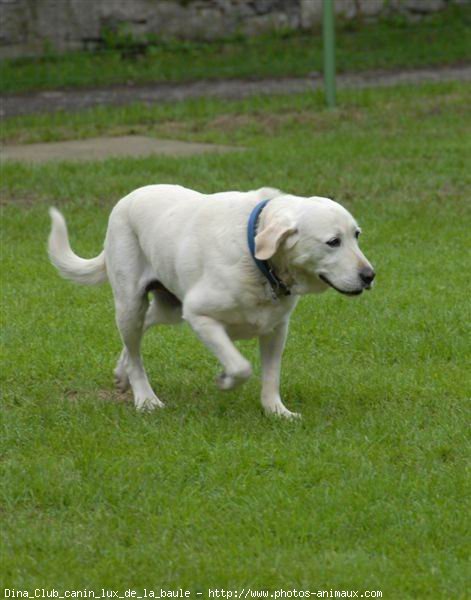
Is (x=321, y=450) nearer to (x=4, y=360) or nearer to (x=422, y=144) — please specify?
(x=4, y=360)

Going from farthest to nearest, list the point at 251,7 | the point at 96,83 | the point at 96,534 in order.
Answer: the point at 251,7, the point at 96,83, the point at 96,534

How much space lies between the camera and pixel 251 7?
1855cm

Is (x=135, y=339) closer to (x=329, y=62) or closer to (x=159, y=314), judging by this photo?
(x=159, y=314)

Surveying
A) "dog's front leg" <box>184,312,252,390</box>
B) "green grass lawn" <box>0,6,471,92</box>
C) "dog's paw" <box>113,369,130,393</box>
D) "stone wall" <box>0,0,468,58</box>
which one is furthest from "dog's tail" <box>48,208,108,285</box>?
"stone wall" <box>0,0,468,58</box>

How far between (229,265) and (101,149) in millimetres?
7497

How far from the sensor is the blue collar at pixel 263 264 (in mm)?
5477

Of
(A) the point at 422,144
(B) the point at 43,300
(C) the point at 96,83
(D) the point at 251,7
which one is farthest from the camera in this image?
(D) the point at 251,7

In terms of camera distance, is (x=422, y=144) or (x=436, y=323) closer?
(x=436, y=323)

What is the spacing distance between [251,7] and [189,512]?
48.0 feet

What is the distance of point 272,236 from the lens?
210 inches

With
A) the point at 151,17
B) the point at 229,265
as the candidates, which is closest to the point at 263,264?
the point at 229,265

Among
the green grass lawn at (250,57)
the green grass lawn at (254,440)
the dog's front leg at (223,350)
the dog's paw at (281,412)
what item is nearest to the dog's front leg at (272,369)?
the dog's paw at (281,412)

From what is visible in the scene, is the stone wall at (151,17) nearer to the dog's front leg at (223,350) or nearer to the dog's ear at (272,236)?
the dog's front leg at (223,350)

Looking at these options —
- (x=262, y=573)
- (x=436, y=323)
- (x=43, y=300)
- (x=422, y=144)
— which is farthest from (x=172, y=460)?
(x=422, y=144)
